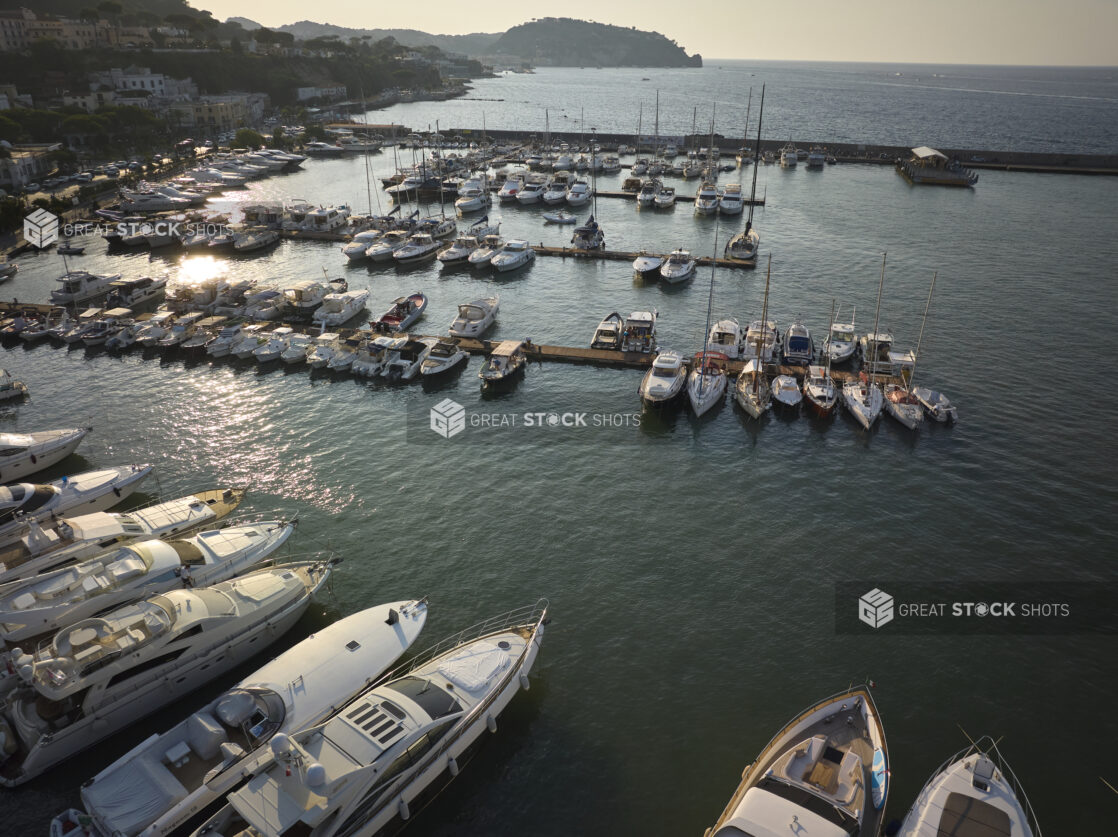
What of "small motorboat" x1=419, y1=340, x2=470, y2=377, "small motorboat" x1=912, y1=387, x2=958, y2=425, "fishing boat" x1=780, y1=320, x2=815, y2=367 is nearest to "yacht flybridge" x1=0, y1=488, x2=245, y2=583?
"small motorboat" x1=419, y1=340, x2=470, y2=377

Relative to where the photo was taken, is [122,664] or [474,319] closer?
[122,664]

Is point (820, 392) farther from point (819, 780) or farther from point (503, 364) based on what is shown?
point (819, 780)

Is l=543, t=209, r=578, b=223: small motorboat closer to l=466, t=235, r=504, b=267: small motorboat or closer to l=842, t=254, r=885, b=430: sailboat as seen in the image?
l=466, t=235, r=504, b=267: small motorboat

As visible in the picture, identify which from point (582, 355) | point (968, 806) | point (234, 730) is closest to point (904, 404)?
point (582, 355)

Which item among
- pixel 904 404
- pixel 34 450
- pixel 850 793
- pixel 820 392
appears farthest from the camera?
pixel 820 392

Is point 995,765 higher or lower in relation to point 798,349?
lower

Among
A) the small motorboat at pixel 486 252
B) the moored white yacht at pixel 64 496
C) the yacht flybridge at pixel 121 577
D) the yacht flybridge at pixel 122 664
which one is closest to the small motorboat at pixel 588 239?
the small motorboat at pixel 486 252
